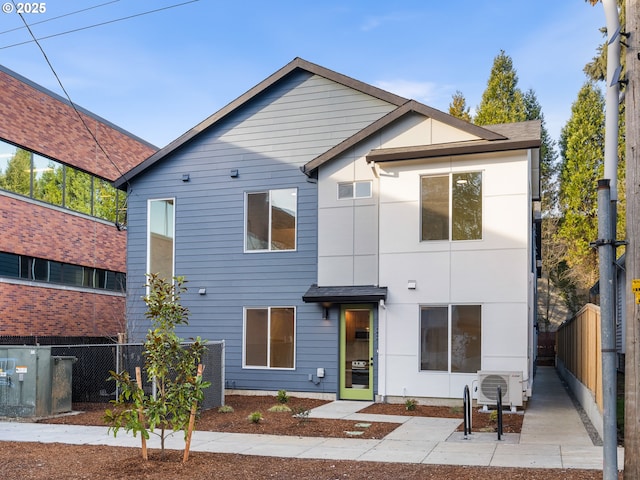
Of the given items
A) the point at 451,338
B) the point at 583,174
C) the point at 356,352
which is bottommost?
the point at 356,352

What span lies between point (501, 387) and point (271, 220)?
696 centimetres

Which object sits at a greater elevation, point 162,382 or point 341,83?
point 341,83

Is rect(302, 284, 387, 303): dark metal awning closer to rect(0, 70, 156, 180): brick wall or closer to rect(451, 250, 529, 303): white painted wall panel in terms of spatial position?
rect(451, 250, 529, 303): white painted wall panel

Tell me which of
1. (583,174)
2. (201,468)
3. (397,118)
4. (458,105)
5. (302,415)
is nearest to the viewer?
(201,468)

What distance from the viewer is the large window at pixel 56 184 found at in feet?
66.0

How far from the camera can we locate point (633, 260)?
6.60m

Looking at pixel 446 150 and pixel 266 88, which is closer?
pixel 446 150

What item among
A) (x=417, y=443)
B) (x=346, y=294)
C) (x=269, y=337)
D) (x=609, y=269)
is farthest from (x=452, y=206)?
(x=609, y=269)

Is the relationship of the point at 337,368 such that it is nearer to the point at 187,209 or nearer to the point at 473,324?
the point at 473,324

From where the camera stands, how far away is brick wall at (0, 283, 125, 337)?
19.8 meters

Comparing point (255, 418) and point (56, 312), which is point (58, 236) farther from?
point (255, 418)

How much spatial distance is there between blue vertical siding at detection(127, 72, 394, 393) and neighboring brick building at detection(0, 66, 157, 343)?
2.46 metres

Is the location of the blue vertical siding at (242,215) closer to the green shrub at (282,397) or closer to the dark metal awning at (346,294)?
the dark metal awning at (346,294)

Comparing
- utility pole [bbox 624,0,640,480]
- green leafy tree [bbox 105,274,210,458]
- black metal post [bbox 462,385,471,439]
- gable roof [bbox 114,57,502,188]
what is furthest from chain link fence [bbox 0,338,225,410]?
utility pole [bbox 624,0,640,480]
